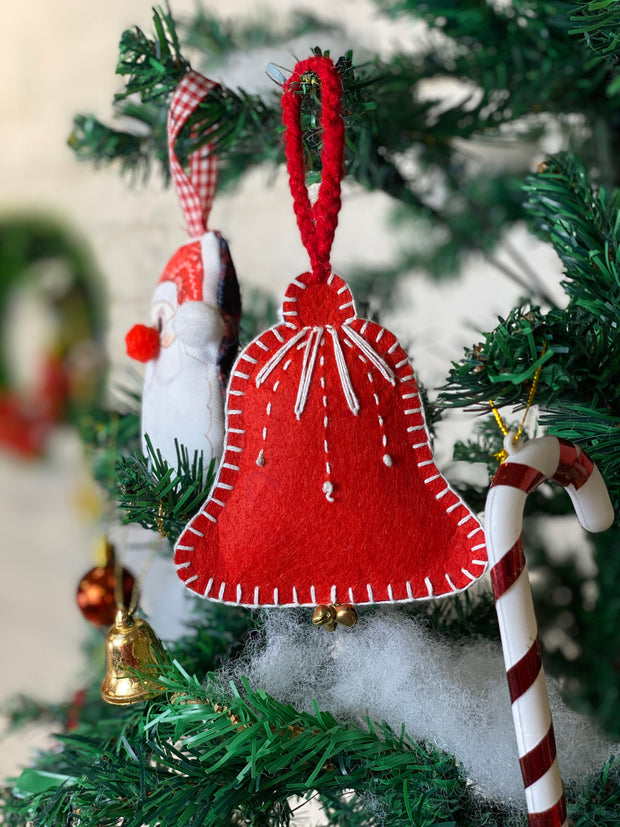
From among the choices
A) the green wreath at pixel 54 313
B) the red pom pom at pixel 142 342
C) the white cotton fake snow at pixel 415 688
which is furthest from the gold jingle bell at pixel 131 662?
the green wreath at pixel 54 313

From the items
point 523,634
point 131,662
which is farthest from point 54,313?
point 523,634

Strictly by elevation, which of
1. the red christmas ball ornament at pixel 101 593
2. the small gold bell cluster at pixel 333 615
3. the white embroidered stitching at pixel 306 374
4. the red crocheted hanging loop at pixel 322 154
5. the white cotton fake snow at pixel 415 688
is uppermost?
the red crocheted hanging loop at pixel 322 154

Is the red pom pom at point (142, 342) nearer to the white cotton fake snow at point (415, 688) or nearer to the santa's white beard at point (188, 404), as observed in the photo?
the santa's white beard at point (188, 404)

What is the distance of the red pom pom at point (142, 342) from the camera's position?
0.43 meters

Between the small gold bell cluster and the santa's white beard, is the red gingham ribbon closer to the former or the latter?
the santa's white beard

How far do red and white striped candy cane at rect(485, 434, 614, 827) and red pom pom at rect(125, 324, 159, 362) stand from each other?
0.21 metres

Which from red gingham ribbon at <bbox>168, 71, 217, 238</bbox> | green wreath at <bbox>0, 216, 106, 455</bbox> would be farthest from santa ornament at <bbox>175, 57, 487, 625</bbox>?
green wreath at <bbox>0, 216, 106, 455</bbox>

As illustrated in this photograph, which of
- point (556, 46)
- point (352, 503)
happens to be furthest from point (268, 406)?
point (556, 46)

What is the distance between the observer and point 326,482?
369 mm

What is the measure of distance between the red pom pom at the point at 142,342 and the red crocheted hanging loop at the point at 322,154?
11 centimetres

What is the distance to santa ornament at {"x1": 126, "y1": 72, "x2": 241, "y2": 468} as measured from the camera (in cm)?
41

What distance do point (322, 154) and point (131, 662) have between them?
279 millimetres

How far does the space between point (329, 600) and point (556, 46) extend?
0.42 meters

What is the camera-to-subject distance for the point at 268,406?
1.24 ft
